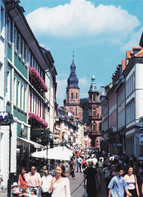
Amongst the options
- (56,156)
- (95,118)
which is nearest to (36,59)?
(56,156)

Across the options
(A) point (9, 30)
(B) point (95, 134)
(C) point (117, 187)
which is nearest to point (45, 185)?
(C) point (117, 187)

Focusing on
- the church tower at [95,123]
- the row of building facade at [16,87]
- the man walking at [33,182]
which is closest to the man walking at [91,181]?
the man walking at [33,182]

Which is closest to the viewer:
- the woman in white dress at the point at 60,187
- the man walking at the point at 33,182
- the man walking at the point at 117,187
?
the woman in white dress at the point at 60,187

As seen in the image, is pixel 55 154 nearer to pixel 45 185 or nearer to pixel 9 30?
pixel 9 30

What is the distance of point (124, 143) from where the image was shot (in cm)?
7038

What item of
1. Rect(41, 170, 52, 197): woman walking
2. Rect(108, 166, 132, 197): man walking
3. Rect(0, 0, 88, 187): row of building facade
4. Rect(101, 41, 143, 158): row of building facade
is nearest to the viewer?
Rect(108, 166, 132, 197): man walking

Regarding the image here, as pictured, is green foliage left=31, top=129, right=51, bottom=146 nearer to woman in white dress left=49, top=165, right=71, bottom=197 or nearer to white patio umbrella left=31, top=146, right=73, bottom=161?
white patio umbrella left=31, top=146, right=73, bottom=161

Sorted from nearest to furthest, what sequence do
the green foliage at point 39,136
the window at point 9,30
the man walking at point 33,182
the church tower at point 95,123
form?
the man walking at point 33,182 < the window at point 9,30 < the green foliage at point 39,136 < the church tower at point 95,123

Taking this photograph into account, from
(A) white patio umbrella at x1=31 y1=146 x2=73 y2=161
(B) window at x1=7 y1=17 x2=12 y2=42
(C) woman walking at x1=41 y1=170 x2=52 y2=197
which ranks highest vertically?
(B) window at x1=7 y1=17 x2=12 y2=42

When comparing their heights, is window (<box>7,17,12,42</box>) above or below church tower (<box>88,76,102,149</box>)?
below

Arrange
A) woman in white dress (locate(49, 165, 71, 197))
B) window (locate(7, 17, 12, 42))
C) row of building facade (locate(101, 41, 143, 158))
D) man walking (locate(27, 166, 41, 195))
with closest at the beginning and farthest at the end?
1. woman in white dress (locate(49, 165, 71, 197))
2. man walking (locate(27, 166, 41, 195))
3. window (locate(7, 17, 12, 42))
4. row of building facade (locate(101, 41, 143, 158))

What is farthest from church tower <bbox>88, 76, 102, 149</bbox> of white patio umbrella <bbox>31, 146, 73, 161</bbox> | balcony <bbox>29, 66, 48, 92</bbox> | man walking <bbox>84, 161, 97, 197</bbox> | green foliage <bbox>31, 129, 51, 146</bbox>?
man walking <bbox>84, 161, 97, 197</bbox>

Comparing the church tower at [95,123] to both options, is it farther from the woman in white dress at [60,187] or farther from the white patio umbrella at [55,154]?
the woman in white dress at [60,187]

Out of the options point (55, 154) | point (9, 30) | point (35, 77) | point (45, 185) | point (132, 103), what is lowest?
point (45, 185)
